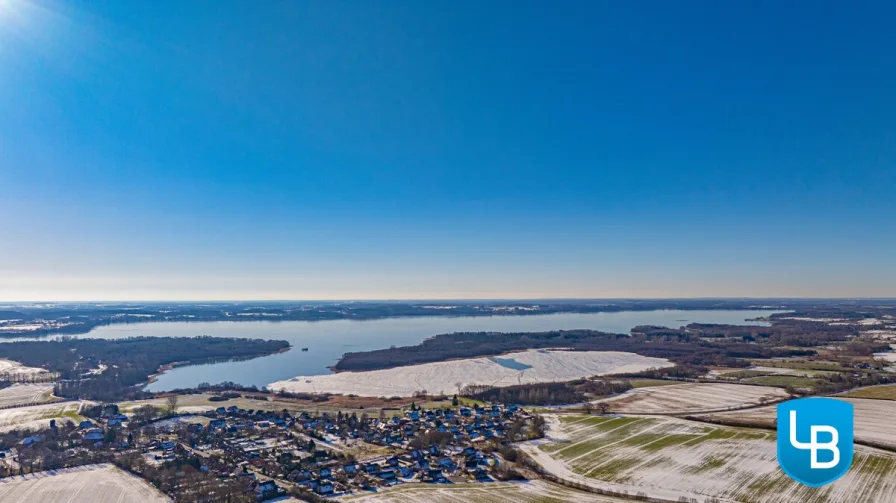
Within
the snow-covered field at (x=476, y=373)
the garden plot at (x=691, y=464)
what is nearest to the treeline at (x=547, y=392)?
the snow-covered field at (x=476, y=373)

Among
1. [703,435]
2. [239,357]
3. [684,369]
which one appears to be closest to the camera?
[703,435]

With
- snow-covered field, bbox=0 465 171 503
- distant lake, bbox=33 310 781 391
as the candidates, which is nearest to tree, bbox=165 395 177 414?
distant lake, bbox=33 310 781 391

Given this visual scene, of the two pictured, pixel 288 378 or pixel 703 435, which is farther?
pixel 288 378

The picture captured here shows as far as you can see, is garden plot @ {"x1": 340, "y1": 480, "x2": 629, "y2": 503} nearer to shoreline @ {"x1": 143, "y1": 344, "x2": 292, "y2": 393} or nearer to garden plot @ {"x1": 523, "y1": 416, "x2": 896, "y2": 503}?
garden plot @ {"x1": 523, "y1": 416, "x2": 896, "y2": 503}

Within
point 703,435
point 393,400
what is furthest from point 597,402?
point 393,400

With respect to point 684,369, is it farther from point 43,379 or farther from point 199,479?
point 43,379

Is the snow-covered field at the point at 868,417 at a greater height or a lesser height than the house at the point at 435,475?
greater

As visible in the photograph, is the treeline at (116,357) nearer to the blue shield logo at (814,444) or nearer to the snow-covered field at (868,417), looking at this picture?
the blue shield logo at (814,444)
